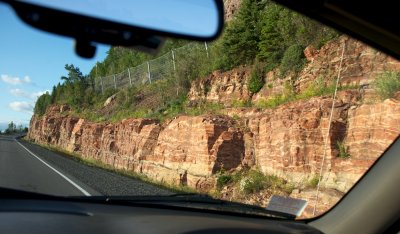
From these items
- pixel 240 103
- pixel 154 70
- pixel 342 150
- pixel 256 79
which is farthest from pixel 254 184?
pixel 154 70

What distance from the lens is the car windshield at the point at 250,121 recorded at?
12.7m

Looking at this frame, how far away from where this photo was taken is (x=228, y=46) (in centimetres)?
2489

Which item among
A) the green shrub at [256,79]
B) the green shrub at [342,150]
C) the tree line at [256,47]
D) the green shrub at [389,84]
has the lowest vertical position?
the green shrub at [342,150]

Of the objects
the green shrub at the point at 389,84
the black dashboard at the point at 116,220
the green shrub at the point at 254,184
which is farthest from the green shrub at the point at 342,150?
the black dashboard at the point at 116,220

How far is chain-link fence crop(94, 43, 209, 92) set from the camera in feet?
98.5

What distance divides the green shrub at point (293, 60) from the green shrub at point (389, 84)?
6420mm

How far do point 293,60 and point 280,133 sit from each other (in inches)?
159

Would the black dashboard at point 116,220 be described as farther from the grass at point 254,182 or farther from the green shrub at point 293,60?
the green shrub at point 293,60

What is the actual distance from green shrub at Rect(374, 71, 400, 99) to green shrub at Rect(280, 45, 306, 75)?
6.42 meters

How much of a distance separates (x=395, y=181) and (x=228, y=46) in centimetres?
2175

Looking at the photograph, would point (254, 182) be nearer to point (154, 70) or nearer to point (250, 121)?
point (250, 121)

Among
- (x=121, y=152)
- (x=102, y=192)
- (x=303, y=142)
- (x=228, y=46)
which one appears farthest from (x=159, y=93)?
(x=102, y=192)

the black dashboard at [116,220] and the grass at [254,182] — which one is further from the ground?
the grass at [254,182]

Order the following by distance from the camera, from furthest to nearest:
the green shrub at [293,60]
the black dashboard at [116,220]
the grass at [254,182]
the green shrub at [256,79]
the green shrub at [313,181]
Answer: the green shrub at [256,79]
the green shrub at [293,60]
the grass at [254,182]
the green shrub at [313,181]
the black dashboard at [116,220]
